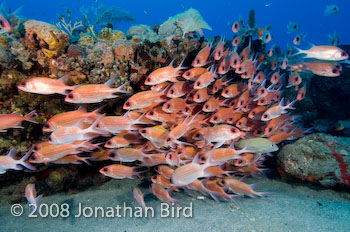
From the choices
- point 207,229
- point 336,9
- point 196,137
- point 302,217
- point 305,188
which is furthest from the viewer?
point 336,9

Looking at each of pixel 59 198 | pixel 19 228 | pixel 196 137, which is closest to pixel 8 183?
pixel 59 198

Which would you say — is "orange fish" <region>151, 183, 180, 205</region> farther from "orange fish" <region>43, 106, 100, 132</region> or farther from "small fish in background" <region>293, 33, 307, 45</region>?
"small fish in background" <region>293, 33, 307, 45</region>

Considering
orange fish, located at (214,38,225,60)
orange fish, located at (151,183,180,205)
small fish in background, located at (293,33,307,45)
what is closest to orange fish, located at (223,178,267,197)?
orange fish, located at (151,183,180,205)

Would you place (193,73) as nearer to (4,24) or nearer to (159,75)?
(159,75)

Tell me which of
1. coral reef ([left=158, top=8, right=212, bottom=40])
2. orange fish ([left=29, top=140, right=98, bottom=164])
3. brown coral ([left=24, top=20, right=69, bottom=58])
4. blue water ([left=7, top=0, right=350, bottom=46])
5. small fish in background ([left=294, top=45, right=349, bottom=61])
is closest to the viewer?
orange fish ([left=29, top=140, right=98, bottom=164])

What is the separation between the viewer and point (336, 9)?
1016 cm

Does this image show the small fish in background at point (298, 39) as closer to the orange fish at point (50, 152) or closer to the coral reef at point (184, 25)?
the coral reef at point (184, 25)

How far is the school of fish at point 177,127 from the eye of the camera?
10.5ft

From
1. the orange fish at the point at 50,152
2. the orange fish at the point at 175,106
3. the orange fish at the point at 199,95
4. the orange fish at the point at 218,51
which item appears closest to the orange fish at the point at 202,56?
the orange fish at the point at 218,51

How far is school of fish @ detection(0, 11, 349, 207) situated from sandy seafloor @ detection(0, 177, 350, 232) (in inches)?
11.9

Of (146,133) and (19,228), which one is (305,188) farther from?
(19,228)

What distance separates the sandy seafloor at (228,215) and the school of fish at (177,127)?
303 mm

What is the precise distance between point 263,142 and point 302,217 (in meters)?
1.43

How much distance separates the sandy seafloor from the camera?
3414mm
